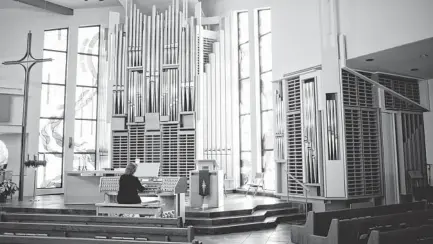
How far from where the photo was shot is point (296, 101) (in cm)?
874

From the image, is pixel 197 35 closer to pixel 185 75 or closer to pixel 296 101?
pixel 185 75

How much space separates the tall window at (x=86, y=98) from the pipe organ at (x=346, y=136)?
6.14 m

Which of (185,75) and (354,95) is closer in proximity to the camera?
(354,95)

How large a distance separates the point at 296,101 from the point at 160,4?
5942mm

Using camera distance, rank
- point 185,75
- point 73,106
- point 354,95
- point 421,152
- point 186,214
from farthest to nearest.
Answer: point 73,106 < point 185,75 < point 421,152 < point 354,95 < point 186,214

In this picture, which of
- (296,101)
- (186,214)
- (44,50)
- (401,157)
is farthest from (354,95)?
(44,50)

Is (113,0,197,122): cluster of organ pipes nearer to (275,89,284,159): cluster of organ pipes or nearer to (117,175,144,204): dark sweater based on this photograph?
(275,89,284,159): cluster of organ pipes

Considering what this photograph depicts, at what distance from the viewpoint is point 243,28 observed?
11.7 meters

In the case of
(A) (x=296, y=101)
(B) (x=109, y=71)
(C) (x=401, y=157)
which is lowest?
(C) (x=401, y=157)

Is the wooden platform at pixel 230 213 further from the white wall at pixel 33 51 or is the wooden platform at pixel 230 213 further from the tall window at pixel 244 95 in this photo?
the white wall at pixel 33 51

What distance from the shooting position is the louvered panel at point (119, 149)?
1140 centimetres

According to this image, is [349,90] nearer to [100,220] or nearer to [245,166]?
[245,166]

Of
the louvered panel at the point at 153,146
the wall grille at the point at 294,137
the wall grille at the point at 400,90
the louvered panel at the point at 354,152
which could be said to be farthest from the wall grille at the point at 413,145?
the louvered panel at the point at 153,146

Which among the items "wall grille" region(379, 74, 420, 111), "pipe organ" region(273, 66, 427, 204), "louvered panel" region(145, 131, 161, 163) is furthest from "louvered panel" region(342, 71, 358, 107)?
"louvered panel" region(145, 131, 161, 163)
